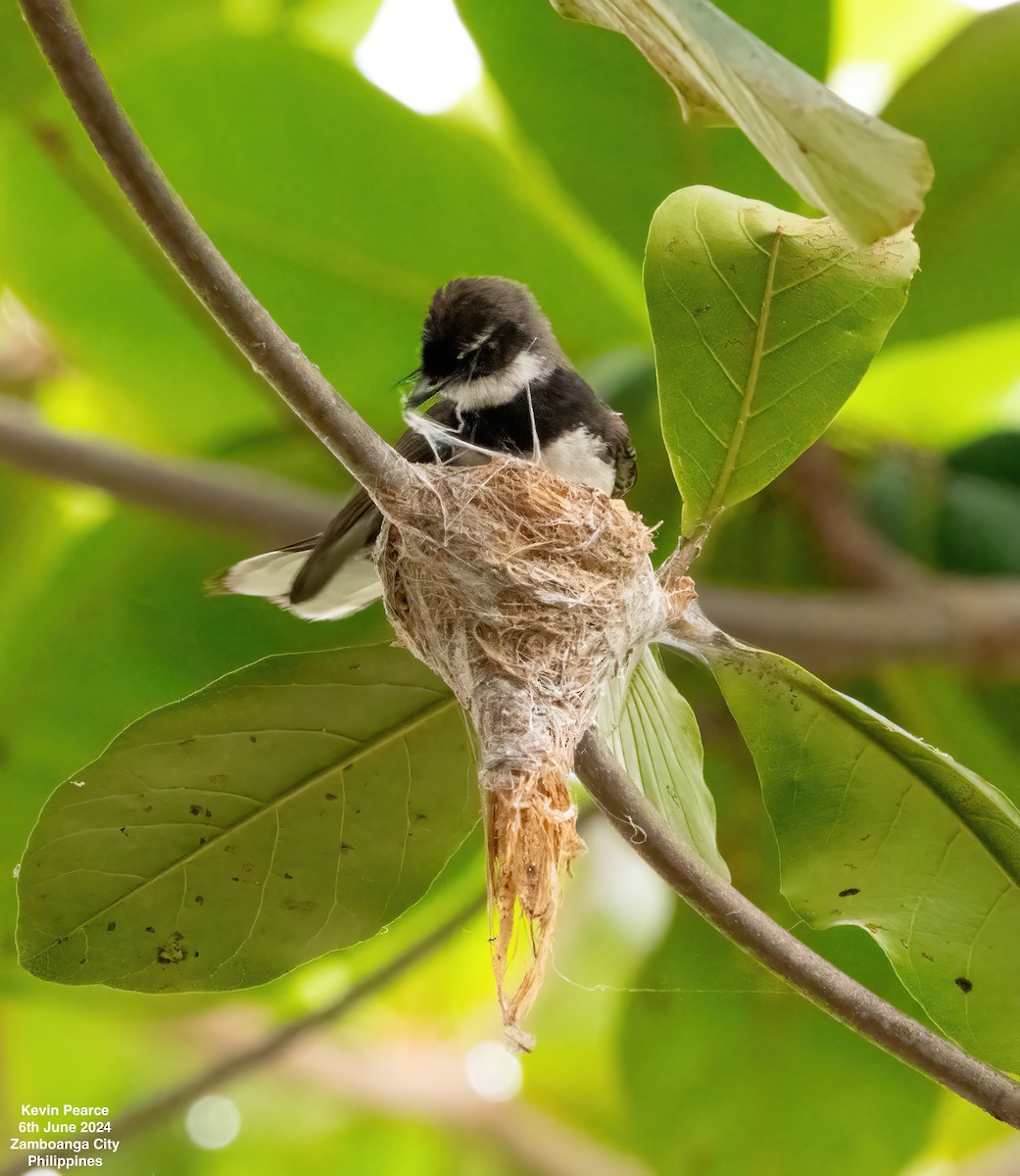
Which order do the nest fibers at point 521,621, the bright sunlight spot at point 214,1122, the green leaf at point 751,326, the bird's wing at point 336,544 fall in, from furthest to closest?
the bright sunlight spot at point 214,1122
the bird's wing at point 336,544
the green leaf at point 751,326
the nest fibers at point 521,621

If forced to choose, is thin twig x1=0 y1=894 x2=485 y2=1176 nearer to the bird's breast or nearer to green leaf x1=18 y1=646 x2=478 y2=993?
green leaf x1=18 y1=646 x2=478 y2=993

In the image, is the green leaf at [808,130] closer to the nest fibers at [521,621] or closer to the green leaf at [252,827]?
the nest fibers at [521,621]

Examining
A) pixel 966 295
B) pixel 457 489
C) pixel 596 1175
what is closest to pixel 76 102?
pixel 457 489

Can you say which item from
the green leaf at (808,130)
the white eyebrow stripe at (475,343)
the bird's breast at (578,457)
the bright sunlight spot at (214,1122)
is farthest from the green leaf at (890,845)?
the bright sunlight spot at (214,1122)

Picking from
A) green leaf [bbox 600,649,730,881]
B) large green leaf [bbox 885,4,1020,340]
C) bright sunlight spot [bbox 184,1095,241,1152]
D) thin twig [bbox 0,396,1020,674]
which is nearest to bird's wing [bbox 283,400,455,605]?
thin twig [bbox 0,396,1020,674]

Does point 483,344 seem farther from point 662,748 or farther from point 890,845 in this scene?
point 890,845

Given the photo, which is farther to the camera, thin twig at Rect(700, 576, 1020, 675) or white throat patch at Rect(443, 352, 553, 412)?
white throat patch at Rect(443, 352, 553, 412)

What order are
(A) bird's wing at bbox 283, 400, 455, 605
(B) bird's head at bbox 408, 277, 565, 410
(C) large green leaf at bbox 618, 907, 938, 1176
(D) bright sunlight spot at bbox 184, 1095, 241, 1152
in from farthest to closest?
(D) bright sunlight spot at bbox 184, 1095, 241, 1152 < (C) large green leaf at bbox 618, 907, 938, 1176 < (B) bird's head at bbox 408, 277, 565, 410 < (A) bird's wing at bbox 283, 400, 455, 605

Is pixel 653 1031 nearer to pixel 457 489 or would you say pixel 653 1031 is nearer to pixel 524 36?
pixel 457 489
